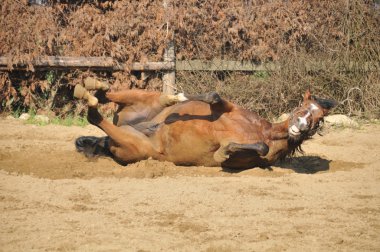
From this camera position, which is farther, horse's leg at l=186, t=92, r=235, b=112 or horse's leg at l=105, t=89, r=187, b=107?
horse's leg at l=105, t=89, r=187, b=107

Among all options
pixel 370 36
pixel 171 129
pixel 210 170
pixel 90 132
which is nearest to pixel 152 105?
pixel 171 129

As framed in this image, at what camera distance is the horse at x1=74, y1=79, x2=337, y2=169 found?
690cm

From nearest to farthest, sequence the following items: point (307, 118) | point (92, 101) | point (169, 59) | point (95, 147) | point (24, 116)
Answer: point (307, 118)
point (92, 101)
point (95, 147)
point (24, 116)
point (169, 59)

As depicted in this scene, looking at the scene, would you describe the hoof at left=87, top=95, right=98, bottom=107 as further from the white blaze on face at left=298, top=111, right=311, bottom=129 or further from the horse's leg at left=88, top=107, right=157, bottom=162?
the white blaze on face at left=298, top=111, right=311, bottom=129

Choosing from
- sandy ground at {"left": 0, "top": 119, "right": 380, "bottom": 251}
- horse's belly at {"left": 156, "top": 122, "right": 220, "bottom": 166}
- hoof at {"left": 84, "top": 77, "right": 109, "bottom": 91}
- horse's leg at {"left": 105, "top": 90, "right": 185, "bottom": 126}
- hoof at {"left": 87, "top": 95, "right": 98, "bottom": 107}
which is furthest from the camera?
horse's leg at {"left": 105, "top": 90, "right": 185, "bottom": 126}

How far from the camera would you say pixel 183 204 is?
18.6 ft

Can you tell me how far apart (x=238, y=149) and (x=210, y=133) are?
42 centimetres

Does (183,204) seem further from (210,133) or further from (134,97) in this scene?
(134,97)

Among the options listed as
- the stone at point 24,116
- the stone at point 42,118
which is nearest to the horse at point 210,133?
the stone at point 42,118

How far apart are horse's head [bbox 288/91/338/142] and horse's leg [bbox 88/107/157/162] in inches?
69.0

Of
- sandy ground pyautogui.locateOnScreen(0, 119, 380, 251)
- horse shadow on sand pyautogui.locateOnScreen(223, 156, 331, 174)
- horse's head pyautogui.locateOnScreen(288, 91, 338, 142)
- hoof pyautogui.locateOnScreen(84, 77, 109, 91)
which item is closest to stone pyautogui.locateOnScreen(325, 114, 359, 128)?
sandy ground pyautogui.locateOnScreen(0, 119, 380, 251)

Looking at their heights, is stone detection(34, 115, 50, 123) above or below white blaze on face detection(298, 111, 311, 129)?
below

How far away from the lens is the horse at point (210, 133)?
6898mm

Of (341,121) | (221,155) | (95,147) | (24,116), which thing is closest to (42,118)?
(24,116)
